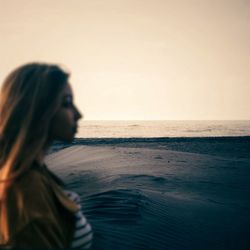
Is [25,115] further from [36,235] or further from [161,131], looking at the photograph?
[161,131]

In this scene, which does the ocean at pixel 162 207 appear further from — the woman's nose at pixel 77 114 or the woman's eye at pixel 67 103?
the woman's eye at pixel 67 103

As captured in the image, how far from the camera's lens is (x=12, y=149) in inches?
56.3

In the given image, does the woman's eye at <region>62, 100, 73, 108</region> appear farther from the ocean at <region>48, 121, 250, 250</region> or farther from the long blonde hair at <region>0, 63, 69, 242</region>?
the ocean at <region>48, 121, 250, 250</region>

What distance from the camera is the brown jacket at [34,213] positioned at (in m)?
1.28

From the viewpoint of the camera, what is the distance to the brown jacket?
4.20 ft

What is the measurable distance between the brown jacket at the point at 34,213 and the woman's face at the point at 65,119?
9.8 inches

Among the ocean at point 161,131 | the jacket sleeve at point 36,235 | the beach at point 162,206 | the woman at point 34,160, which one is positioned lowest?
the ocean at point 161,131

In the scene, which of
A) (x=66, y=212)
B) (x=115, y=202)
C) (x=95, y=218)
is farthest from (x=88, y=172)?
(x=66, y=212)

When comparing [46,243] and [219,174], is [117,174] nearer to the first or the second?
[219,174]

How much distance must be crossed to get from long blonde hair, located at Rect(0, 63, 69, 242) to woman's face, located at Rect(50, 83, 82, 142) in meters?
0.06

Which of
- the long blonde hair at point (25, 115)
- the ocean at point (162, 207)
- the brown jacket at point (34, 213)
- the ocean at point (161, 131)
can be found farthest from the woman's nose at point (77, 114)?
the ocean at point (161, 131)

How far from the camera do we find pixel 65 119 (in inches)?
62.7

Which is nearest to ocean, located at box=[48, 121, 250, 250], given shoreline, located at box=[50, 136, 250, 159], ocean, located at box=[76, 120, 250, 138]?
shoreline, located at box=[50, 136, 250, 159]

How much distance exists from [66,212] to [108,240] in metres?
2.81
